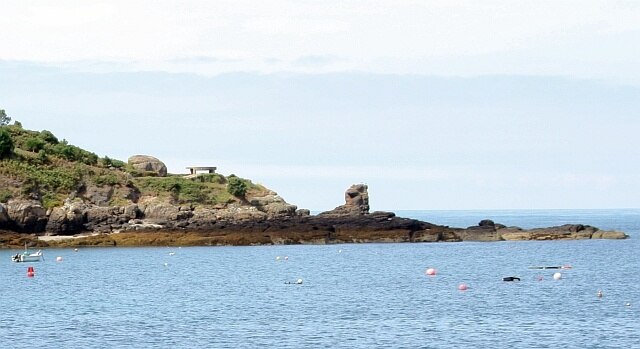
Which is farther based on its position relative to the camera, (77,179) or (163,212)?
(77,179)

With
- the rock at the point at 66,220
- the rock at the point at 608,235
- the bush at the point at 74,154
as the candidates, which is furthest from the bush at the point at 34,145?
the rock at the point at 608,235

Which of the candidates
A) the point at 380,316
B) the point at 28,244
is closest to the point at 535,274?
the point at 380,316

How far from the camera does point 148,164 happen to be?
161250mm

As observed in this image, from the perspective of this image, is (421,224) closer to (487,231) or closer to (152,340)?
(487,231)

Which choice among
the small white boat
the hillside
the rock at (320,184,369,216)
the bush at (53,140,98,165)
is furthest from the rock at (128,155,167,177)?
the small white boat

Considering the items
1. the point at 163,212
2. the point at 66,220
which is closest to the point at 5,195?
the point at 66,220

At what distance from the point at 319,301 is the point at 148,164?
323 feet

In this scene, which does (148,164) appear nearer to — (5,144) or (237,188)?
(237,188)

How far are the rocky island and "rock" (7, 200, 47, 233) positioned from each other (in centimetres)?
11

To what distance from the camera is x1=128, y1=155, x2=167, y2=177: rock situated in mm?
159750

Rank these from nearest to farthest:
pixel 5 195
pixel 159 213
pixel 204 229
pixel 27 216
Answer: pixel 27 216
pixel 5 195
pixel 204 229
pixel 159 213

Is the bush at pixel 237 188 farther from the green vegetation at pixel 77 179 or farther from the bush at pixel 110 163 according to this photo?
the bush at pixel 110 163

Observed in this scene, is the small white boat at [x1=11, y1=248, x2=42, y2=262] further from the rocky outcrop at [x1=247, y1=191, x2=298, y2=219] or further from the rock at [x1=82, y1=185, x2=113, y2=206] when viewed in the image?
the rocky outcrop at [x1=247, y1=191, x2=298, y2=219]

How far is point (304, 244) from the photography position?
12525cm
